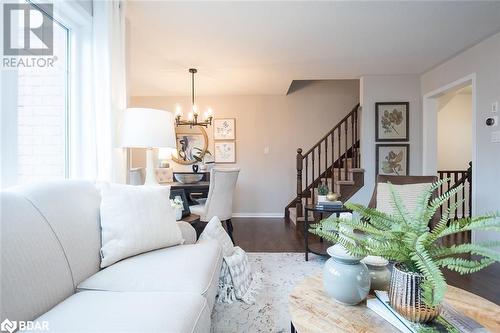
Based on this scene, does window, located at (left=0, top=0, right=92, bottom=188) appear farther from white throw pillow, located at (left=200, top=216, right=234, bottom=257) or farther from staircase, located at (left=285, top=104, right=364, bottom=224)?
staircase, located at (left=285, top=104, right=364, bottom=224)

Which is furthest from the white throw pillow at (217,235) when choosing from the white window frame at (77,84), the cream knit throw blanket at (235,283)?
the white window frame at (77,84)

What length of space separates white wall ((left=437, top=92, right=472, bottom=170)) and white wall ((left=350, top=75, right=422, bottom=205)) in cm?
177

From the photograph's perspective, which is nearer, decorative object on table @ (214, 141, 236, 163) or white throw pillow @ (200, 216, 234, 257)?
white throw pillow @ (200, 216, 234, 257)

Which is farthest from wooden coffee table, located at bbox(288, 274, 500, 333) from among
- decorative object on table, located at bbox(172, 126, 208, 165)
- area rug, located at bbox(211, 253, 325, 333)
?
decorative object on table, located at bbox(172, 126, 208, 165)

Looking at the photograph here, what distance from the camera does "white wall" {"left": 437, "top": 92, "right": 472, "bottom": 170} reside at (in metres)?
5.53

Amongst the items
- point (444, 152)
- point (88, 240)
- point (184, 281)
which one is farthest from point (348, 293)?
point (444, 152)

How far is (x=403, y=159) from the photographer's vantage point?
4277mm

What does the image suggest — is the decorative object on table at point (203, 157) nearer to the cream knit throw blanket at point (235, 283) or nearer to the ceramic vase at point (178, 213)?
the ceramic vase at point (178, 213)

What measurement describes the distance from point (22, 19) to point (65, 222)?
1246 millimetres

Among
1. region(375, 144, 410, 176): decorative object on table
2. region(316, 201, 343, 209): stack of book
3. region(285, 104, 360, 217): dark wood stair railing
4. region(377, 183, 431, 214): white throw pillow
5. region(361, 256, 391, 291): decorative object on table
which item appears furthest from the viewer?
region(285, 104, 360, 217): dark wood stair railing

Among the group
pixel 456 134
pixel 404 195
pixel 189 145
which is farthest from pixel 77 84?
pixel 456 134

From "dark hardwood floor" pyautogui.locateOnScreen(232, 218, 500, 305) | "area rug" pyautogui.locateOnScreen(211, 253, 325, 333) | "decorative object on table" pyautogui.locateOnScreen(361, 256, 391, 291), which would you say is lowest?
"dark hardwood floor" pyautogui.locateOnScreen(232, 218, 500, 305)

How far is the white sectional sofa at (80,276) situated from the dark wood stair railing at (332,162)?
308 cm

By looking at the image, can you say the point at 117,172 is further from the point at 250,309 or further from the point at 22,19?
the point at 250,309
